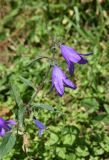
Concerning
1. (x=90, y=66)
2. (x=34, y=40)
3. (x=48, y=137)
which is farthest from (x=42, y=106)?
(x=34, y=40)

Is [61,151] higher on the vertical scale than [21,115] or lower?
lower

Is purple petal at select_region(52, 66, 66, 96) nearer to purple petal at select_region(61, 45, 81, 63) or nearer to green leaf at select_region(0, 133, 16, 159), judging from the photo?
purple petal at select_region(61, 45, 81, 63)

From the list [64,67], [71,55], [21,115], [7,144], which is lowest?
[64,67]

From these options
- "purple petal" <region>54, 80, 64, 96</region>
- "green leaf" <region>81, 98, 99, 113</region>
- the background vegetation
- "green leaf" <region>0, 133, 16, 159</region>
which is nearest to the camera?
"purple petal" <region>54, 80, 64, 96</region>

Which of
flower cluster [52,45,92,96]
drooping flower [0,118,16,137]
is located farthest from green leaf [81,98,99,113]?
flower cluster [52,45,92,96]

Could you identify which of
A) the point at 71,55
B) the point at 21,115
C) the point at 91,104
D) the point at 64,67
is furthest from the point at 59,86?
the point at 64,67

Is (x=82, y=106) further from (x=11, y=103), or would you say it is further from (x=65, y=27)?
(x=65, y=27)

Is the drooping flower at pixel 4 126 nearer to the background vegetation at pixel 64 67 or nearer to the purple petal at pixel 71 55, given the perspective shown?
Result: the background vegetation at pixel 64 67

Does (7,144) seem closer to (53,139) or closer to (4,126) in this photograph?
(4,126)
